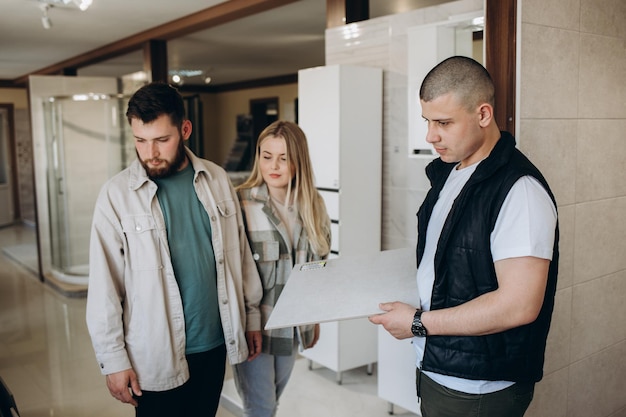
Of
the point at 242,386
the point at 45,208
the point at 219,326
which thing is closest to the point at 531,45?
the point at 219,326

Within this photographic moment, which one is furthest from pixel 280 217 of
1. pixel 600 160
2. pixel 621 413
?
pixel 621 413

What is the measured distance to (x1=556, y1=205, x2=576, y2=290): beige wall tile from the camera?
93.4 inches

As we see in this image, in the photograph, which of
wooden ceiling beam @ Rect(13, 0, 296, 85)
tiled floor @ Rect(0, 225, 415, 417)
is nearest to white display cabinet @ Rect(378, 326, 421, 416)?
tiled floor @ Rect(0, 225, 415, 417)

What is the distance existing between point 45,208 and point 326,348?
4125 mm

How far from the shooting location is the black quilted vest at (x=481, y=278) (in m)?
1.48

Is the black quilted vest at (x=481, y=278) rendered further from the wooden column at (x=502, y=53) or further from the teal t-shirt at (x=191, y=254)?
the teal t-shirt at (x=191, y=254)

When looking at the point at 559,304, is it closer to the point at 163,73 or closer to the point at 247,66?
the point at 163,73

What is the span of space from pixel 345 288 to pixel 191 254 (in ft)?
1.66

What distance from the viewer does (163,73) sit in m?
6.15

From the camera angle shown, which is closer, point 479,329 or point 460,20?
point 479,329

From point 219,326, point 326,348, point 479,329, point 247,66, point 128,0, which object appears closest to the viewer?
point 479,329

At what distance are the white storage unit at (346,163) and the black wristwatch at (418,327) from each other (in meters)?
2.01

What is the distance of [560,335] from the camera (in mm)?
2439

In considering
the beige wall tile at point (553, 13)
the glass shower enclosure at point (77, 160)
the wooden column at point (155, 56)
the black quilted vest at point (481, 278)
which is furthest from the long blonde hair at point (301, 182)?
the glass shower enclosure at point (77, 160)
